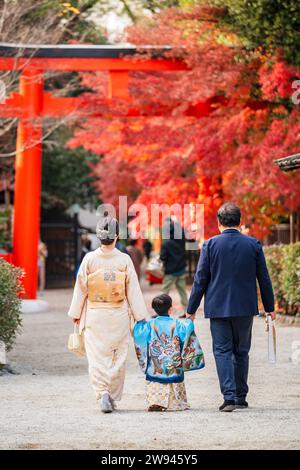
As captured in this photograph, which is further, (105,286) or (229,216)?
Result: (105,286)

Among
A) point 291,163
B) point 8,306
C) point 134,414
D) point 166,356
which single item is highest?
point 291,163

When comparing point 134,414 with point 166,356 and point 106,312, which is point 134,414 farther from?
point 106,312

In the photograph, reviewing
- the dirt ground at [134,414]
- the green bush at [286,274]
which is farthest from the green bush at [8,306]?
the green bush at [286,274]

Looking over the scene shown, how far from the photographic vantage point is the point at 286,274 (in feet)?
54.2

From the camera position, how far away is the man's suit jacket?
8.51m

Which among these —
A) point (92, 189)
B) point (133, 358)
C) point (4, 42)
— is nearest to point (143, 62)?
point (4, 42)

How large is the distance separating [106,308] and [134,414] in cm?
98

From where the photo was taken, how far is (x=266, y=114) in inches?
800

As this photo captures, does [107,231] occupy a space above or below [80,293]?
above

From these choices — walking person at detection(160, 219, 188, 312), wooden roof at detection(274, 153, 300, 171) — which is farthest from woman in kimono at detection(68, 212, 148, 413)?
walking person at detection(160, 219, 188, 312)

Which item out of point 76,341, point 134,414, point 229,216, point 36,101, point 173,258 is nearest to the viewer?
point 134,414

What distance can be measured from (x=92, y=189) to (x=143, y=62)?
16.5 metres

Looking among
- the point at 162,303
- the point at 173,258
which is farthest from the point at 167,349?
the point at 173,258

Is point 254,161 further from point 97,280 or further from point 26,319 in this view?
point 97,280
